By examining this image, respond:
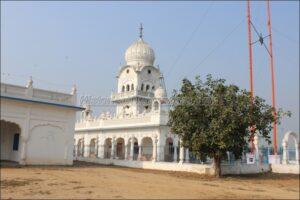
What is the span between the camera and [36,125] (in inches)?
901

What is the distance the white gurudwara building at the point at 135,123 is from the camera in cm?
2872

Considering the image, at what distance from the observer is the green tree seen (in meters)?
19.6

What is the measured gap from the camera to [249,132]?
69.4 feet

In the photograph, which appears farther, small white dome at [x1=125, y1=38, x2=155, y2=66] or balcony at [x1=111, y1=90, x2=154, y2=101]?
small white dome at [x1=125, y1=38, x2=155, y2=66]

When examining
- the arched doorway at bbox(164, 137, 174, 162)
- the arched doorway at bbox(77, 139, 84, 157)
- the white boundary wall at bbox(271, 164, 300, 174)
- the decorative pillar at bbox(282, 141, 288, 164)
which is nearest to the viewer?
the white boundary wall at bbox(271, 164, 300, 174)

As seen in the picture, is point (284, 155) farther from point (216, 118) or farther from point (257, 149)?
point (216, 118)

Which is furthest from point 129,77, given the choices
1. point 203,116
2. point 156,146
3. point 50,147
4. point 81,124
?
point 203,116

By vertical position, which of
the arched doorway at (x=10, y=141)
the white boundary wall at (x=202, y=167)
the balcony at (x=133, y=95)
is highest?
the balcony at (x=133, y=95)

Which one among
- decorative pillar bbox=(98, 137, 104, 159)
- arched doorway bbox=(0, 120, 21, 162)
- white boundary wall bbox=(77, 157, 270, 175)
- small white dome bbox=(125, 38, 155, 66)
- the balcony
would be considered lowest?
white boundary wall bbox=(77, 157, 270, 175)

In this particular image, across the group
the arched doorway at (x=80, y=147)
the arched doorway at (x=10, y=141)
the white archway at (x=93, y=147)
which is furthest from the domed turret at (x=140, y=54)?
the arched doorway at (x=10, y=141)

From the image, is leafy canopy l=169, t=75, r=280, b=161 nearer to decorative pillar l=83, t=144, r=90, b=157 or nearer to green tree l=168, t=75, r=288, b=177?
green tree l=168, t=75, r=288, b=177

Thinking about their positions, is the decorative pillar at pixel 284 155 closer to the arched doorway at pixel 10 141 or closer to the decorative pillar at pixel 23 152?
the decorative pillar at pixel 23 152

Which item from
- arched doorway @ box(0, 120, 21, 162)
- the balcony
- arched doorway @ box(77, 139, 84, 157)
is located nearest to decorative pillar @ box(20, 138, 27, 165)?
arched doorway @ box(0, 120, 21, 162)

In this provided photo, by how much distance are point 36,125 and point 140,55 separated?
20.4 metres
